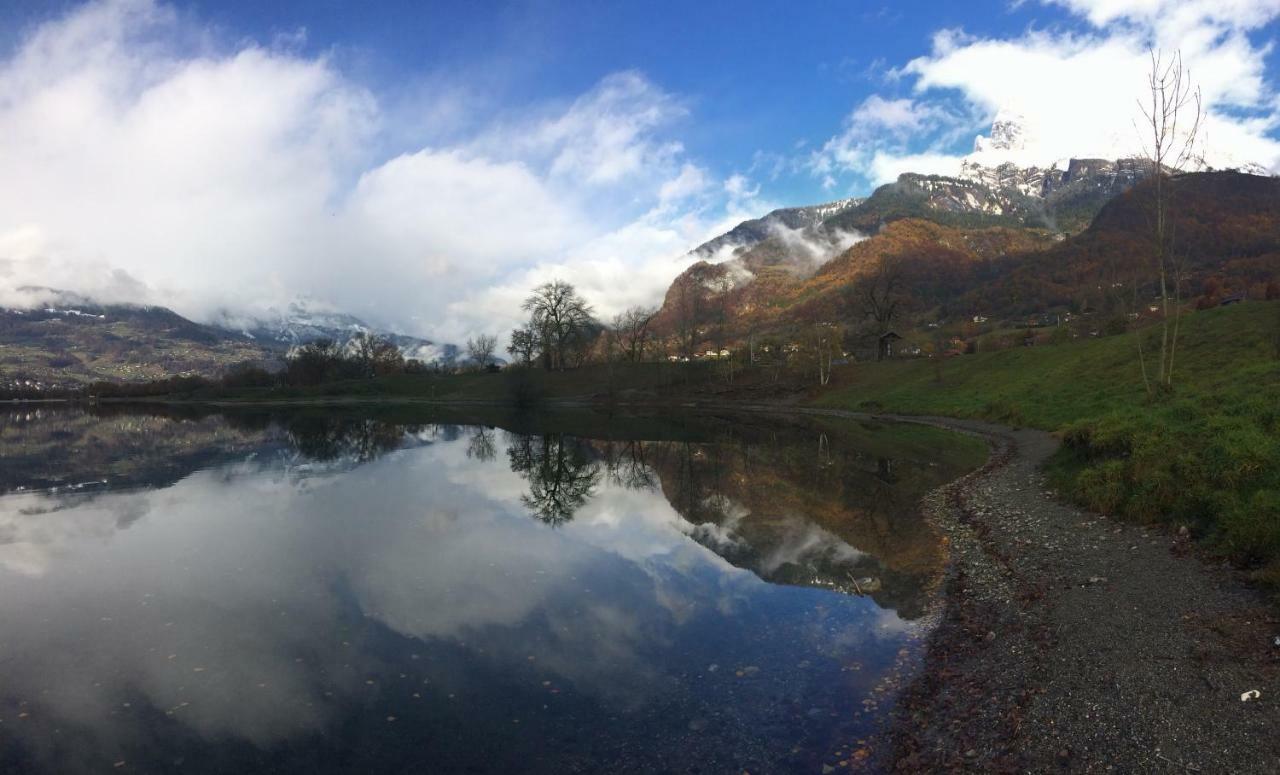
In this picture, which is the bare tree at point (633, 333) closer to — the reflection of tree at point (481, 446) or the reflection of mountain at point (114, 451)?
the reflection of tree at point (481, 446)

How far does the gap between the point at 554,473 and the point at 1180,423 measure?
31.3 meters

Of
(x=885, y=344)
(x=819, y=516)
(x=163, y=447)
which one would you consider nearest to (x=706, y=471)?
(x=819, y=516)

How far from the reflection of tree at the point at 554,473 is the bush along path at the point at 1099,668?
56.4 feet

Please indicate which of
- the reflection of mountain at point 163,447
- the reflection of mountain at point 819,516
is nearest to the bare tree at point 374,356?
the reflection of mountain at point 163,447

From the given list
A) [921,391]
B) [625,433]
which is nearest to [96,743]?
[625,433]

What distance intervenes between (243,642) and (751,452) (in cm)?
3775

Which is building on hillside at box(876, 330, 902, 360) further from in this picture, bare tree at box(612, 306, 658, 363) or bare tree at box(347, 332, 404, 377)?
bare tree at box(347, 332, 404, 377)

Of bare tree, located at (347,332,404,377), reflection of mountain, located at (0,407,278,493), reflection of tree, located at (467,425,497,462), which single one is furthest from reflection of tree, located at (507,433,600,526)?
bare tree, located at (347,332,404,377)

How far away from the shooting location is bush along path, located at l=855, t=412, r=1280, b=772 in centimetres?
819

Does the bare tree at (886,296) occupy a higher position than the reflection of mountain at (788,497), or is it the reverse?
the bare tree at (886,296)

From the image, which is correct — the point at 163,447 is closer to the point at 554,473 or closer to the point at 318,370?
the point at 554,473

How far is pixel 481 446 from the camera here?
188 ft

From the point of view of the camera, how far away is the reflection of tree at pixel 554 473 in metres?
29.9

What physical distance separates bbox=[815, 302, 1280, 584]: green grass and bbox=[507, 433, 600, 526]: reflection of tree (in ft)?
67.5
